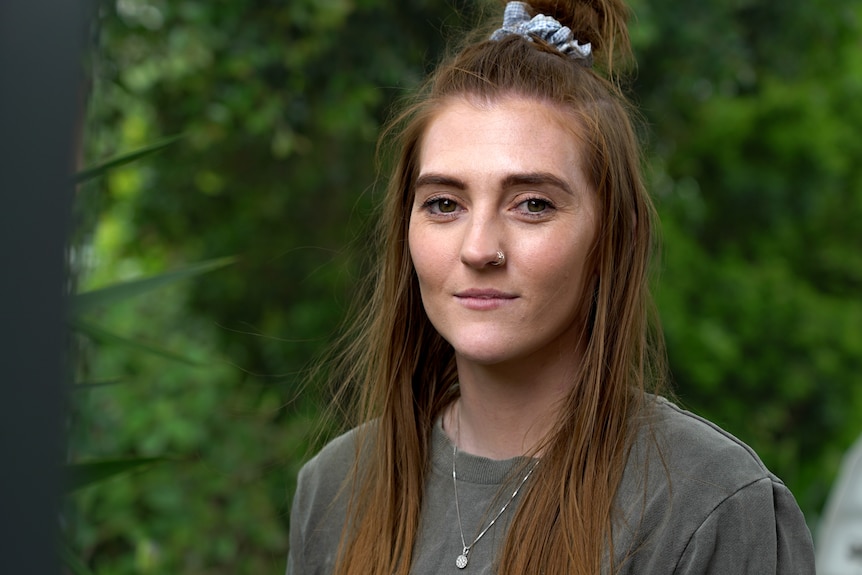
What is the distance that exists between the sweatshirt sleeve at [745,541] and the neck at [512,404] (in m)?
0.30

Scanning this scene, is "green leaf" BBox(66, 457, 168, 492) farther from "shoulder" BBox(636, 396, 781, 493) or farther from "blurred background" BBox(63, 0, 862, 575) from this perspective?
"blurred background" BBox(63, 0, 862, 575)

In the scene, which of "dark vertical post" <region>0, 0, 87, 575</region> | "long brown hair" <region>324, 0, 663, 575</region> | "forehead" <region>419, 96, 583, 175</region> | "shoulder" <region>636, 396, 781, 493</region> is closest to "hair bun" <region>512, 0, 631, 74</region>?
"long brown hair" <region>324, 0, 663, 575</region>

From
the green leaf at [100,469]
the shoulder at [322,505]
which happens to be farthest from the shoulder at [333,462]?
the green leaf at [100,469]

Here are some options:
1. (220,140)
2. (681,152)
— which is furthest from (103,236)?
(681,152)

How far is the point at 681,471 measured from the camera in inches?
60.4

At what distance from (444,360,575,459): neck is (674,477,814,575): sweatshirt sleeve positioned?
0.30 metres

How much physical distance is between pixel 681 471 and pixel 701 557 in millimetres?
124

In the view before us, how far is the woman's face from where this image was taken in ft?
5.15

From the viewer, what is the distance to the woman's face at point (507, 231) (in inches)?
61.7

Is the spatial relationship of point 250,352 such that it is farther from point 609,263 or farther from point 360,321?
point 609,263

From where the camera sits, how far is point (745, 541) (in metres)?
1.47

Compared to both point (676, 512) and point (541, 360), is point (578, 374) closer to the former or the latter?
point (541, 360)

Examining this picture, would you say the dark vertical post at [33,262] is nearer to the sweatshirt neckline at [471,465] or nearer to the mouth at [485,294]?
Result: the mouth at [485,294]

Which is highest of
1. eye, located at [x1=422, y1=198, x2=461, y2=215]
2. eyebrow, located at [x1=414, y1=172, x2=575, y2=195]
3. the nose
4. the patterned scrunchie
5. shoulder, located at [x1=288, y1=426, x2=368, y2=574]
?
the patterned scrunchie
